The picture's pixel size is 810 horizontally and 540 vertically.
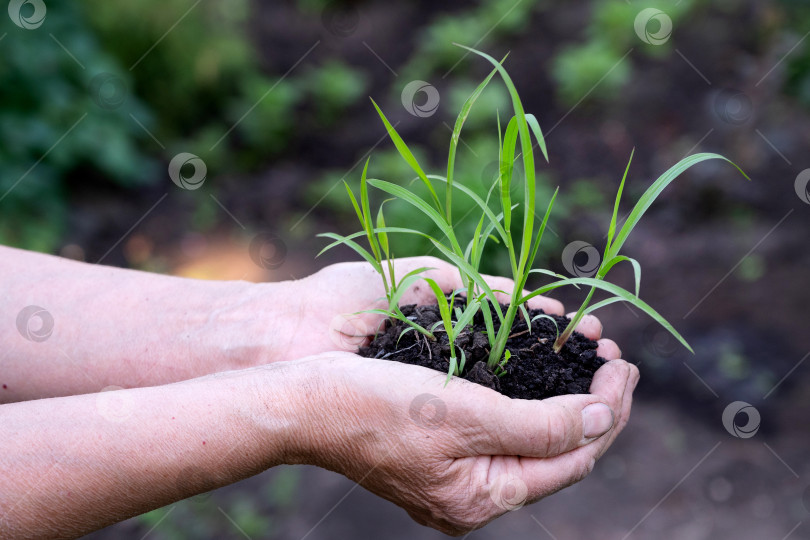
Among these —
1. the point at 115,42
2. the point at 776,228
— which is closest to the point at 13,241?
the point at 115,42

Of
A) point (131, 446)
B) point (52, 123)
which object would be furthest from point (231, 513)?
point (52, 123)

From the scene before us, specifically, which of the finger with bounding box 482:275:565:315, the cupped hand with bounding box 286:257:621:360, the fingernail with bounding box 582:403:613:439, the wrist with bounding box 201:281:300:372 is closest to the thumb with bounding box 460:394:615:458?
the fingernail with bounding box 582:403:613:439

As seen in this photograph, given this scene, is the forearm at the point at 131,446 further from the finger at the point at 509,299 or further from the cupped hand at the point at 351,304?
the finger at the point at 509,299

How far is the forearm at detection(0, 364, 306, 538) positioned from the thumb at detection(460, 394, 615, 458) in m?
0.40

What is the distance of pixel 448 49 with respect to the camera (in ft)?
15.6

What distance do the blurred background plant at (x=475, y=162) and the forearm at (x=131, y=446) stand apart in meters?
1.54

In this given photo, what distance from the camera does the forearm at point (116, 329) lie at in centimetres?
159

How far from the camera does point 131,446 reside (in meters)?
1.24

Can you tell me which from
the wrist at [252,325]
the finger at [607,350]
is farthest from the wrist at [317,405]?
the finger at [607,350]

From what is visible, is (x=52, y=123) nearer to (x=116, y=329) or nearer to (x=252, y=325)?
(x=116, y=329)

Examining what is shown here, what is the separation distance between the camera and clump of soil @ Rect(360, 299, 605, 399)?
4.61ft

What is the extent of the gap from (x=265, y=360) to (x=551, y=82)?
Answer: 3.52m

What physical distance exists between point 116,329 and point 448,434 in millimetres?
927

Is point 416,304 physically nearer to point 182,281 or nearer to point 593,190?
point 182,281
